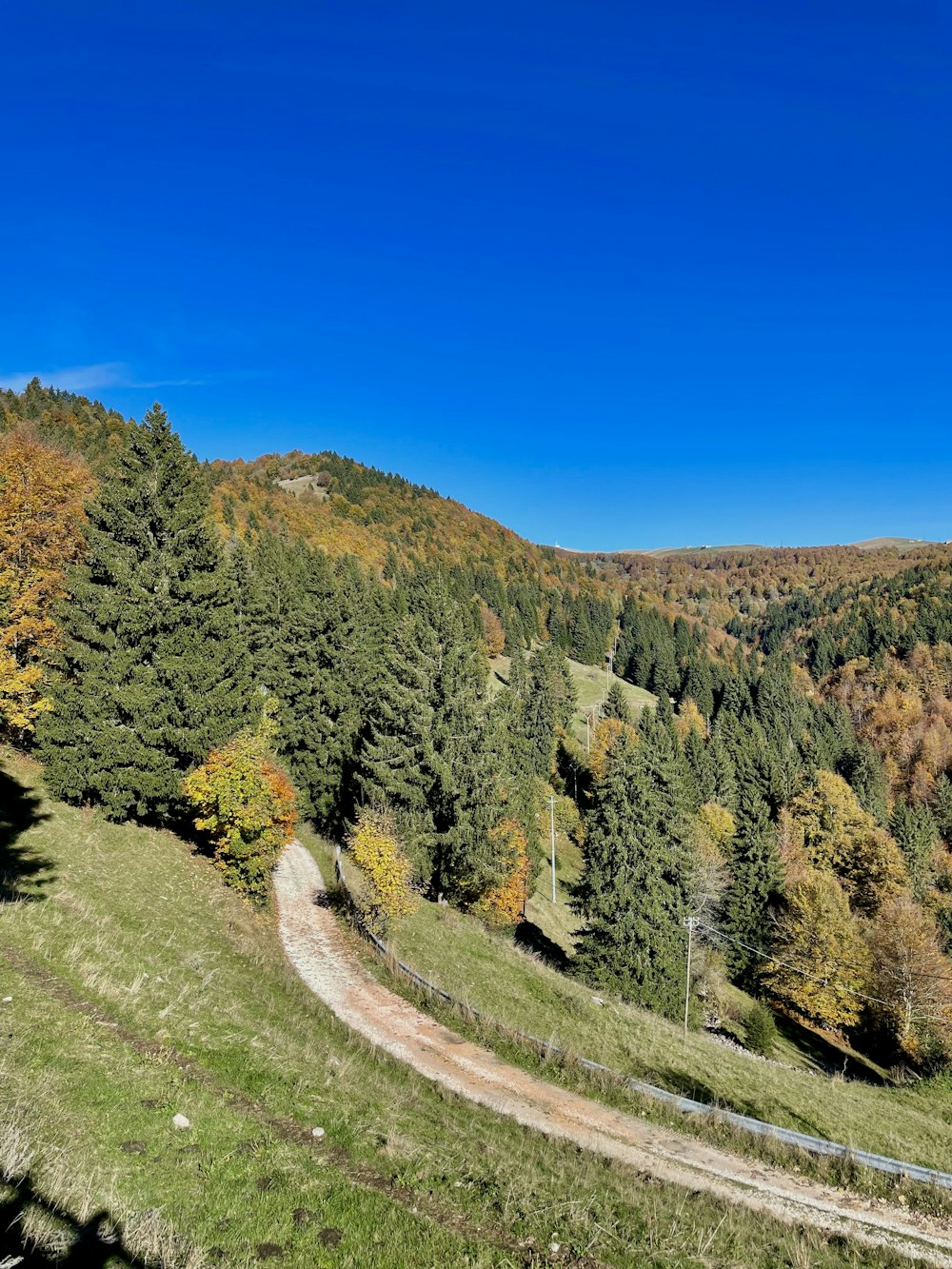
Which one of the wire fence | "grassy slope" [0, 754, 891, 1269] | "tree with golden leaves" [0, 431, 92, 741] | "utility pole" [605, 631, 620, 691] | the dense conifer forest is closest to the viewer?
"grassy slope" [0, 754, 891, 1269]

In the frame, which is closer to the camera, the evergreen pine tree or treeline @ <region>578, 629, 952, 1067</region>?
treeline @ <region>578, 629, 952, 1067</region>

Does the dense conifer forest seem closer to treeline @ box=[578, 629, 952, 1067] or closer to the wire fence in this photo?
treeline @ box=[578, 629, 952, 1067]

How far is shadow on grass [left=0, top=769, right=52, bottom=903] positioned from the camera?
1803 cm

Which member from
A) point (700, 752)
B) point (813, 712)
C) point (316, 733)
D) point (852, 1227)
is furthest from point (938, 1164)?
point (813, 712)

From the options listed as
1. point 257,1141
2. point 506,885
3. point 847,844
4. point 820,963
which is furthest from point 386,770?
point 847,844

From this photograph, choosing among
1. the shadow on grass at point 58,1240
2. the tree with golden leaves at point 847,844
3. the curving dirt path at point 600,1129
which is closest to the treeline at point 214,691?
the curving dirt path at point 600,1129

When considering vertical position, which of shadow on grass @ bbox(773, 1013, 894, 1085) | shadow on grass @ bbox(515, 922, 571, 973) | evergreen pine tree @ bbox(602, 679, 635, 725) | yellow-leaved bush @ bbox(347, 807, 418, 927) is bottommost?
shadow on grass @ bbox(773, 1013, 894, 1085)

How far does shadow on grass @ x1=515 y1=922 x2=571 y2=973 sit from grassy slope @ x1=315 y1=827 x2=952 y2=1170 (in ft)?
51.5

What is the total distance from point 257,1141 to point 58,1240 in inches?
157

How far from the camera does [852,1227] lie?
13.6 meters

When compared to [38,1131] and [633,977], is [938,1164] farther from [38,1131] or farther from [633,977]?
[38,1131]

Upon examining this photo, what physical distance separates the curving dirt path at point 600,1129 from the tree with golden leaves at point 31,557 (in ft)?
52.0

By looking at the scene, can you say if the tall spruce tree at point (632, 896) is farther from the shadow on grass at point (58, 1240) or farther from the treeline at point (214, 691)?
the shadow on grass at point (58, 1240)

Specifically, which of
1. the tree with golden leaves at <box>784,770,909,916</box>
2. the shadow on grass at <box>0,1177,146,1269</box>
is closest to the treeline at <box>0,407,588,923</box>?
the shadow on grass at <box>0,1177,146,1269</box>
